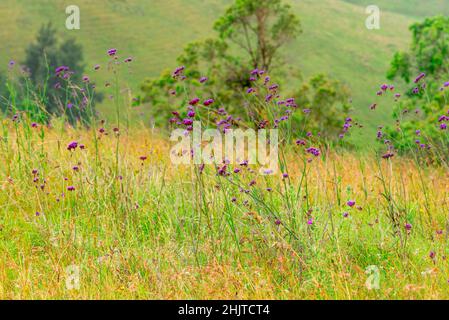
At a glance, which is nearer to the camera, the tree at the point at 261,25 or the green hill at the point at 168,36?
the tree at the point at 261,25

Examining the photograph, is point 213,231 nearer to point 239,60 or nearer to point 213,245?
point 213,245

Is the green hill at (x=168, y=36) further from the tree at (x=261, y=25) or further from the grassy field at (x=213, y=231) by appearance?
the grassy field at (x=213, y=231)

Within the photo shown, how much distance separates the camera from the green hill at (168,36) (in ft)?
336

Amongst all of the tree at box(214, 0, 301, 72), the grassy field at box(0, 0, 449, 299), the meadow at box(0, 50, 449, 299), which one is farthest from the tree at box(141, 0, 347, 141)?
the meadow at box(0, 50, 449, 299)

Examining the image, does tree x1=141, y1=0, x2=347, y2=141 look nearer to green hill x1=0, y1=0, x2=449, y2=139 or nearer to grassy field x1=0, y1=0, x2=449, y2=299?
grassy field x1=0, y1=0, x2=449, y2=299

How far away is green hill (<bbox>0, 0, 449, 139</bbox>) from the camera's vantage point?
336ft

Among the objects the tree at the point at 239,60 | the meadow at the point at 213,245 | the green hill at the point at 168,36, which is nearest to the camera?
Result: the meadow at the point at 213,245

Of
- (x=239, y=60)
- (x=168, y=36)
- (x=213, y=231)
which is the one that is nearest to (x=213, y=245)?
(x=213, y=231)

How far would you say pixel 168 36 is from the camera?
112m

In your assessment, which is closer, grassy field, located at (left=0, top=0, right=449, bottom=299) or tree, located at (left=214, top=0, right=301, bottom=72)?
grassy field, located at (left=0, top=0, right=449, bottom=299)

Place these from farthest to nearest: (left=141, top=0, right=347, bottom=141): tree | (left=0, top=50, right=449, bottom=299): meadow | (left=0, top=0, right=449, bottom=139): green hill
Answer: (left=0, top=0, right=449, bottom=139): green hill, (left=141, top=0, right=347, bottom=141): tree, (left=0, top=50, right=449, bottom=299): meadow

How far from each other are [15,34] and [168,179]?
10209 cm

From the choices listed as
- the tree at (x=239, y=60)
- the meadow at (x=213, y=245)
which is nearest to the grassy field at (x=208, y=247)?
the meadow at (x=213, y=245)
